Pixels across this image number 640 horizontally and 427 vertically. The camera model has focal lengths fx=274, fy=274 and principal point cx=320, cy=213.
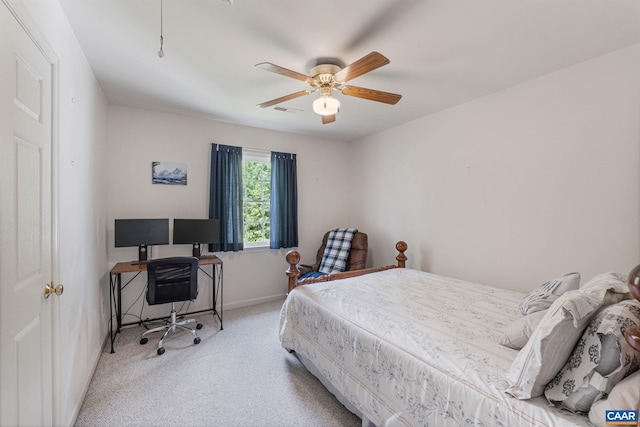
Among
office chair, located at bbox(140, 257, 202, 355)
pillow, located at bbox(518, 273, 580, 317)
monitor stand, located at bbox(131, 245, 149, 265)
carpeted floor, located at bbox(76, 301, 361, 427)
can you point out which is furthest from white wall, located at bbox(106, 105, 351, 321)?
pillow, located at bbox(518, 273, 580, 317)

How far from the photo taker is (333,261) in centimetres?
408

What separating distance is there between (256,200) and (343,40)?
2760 millimetres

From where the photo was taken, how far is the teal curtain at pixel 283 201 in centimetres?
423

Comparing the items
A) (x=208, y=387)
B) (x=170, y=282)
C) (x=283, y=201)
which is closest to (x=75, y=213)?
(x=170, y=282)

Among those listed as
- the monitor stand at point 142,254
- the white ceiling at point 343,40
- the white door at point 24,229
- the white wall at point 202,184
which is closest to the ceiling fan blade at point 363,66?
the white ceiling at point 343,40

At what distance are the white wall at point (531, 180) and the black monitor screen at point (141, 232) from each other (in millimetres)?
3142

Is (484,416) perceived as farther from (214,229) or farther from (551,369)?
(214,229)

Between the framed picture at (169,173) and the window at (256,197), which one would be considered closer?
the framed picture at (169,173)

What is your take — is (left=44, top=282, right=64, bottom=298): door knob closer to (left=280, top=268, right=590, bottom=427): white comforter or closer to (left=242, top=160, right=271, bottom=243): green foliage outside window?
(left=280, top=268, right=590, bottom=427): white comforter

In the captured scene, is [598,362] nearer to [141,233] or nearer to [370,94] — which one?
[370,94]

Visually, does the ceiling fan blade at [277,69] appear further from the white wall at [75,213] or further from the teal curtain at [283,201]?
the teal curtain at [283,201]

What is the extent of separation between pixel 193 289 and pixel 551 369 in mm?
2975

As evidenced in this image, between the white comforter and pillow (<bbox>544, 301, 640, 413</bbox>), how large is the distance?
0.07 m

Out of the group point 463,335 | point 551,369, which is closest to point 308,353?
point 463,335
